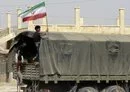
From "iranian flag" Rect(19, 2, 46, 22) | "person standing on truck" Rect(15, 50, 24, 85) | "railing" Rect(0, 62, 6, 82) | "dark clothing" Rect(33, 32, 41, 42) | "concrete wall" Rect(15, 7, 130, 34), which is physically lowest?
"railing" Rect(0, 62, 6, 82)

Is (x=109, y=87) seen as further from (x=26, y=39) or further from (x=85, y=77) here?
(x=26, y=39)

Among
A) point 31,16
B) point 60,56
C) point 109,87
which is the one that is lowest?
point 109,87

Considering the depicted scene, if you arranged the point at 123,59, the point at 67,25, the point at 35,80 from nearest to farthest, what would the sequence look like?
the point at 35,80
the point at 123,59
the point at 67,25

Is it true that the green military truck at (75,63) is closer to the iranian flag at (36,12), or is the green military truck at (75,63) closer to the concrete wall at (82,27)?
the iranian flag at (36,12)

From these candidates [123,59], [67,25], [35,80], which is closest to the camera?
[35,80]

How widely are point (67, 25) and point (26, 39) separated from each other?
1210 inches

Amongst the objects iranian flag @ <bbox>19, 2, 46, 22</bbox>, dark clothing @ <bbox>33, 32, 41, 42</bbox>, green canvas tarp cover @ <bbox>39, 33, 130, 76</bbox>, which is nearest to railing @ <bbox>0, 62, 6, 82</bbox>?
iranian flag @ <bbox>19, 2, 46, 22</bbox>

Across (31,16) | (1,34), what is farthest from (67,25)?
(31,16)

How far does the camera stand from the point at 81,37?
21156mm

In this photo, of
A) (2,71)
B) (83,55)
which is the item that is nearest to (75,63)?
(83,55)

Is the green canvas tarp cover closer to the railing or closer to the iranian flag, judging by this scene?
the iranian flag

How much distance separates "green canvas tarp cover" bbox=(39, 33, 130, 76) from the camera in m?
20.0

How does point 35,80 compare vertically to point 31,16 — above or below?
below

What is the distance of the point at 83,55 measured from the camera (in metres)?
20.8
